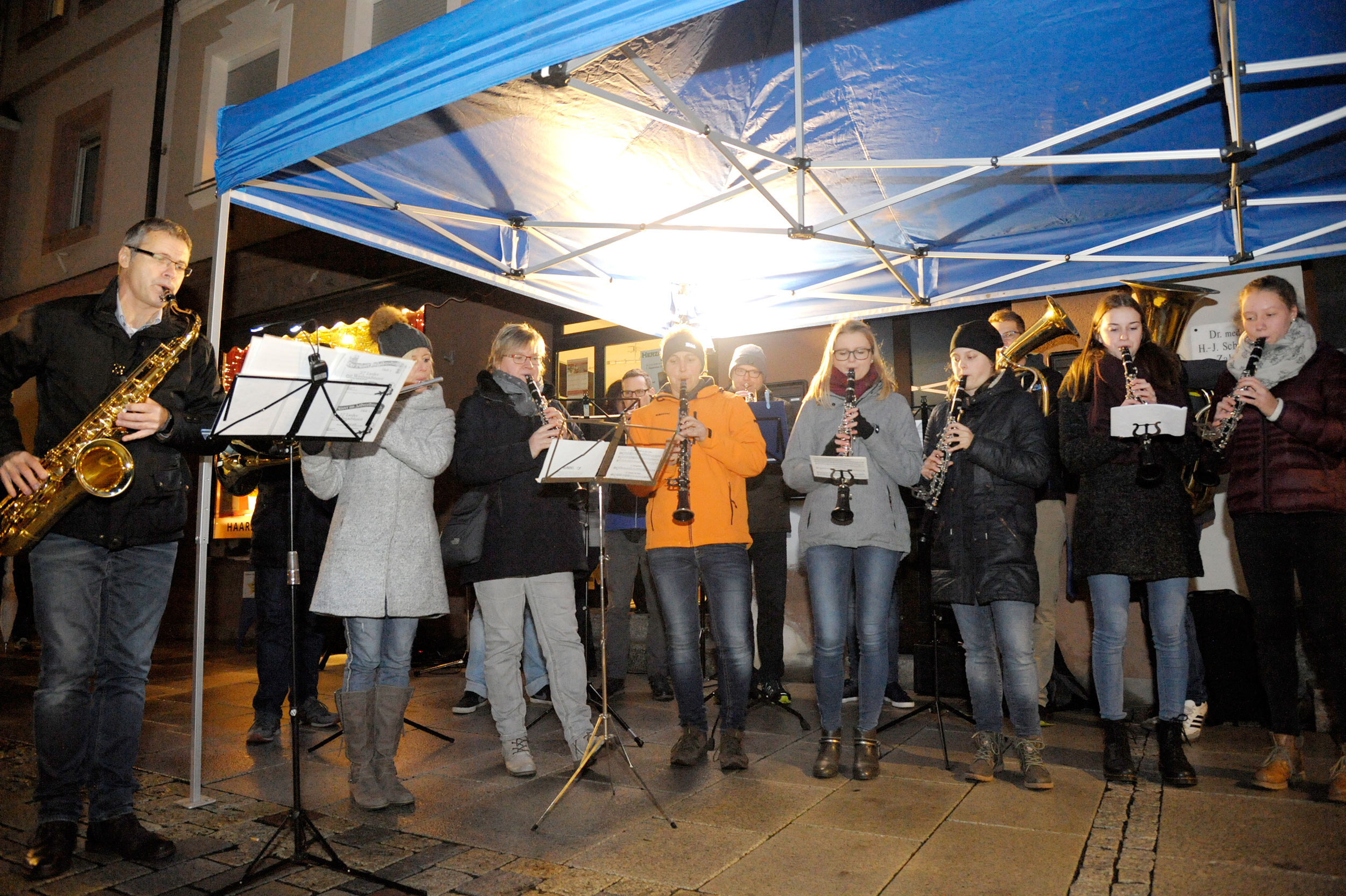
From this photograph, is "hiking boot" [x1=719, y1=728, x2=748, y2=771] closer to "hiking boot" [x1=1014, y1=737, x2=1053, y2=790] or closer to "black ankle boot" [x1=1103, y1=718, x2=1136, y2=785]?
"hiking boot" [x1=1014, y1=737, x2=1053, y2=790]

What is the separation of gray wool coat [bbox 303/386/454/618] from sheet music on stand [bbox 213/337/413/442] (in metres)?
0.61

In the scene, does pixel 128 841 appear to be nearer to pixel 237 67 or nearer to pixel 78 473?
pixel 78 473

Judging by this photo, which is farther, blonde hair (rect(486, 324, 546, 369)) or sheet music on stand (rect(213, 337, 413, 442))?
blonde hair (rect(486, 324, 546, 369))

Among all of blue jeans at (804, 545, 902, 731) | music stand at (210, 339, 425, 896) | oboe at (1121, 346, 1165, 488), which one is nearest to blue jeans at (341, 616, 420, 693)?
music stand at (210, 339, 425, 896)

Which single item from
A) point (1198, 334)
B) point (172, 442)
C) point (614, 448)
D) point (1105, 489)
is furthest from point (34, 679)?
point (1198, 334)

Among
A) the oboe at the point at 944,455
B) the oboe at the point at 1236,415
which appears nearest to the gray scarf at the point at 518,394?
the oboe at the point at 944,455

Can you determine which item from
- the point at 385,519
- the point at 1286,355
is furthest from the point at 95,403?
the point at 1286,355

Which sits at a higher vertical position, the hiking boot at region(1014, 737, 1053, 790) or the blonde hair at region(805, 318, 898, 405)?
→ the blonde hair at region(805, 318, 898, 405)

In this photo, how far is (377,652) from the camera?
3.49m

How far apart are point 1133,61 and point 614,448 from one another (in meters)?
2.91

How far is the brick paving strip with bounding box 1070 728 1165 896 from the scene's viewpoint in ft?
8.50

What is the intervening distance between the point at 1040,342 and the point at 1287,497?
66.8 inches

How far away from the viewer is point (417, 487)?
365cm

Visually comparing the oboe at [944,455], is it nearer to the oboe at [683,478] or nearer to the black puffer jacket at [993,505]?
the black puffer jacket at [993,505]
